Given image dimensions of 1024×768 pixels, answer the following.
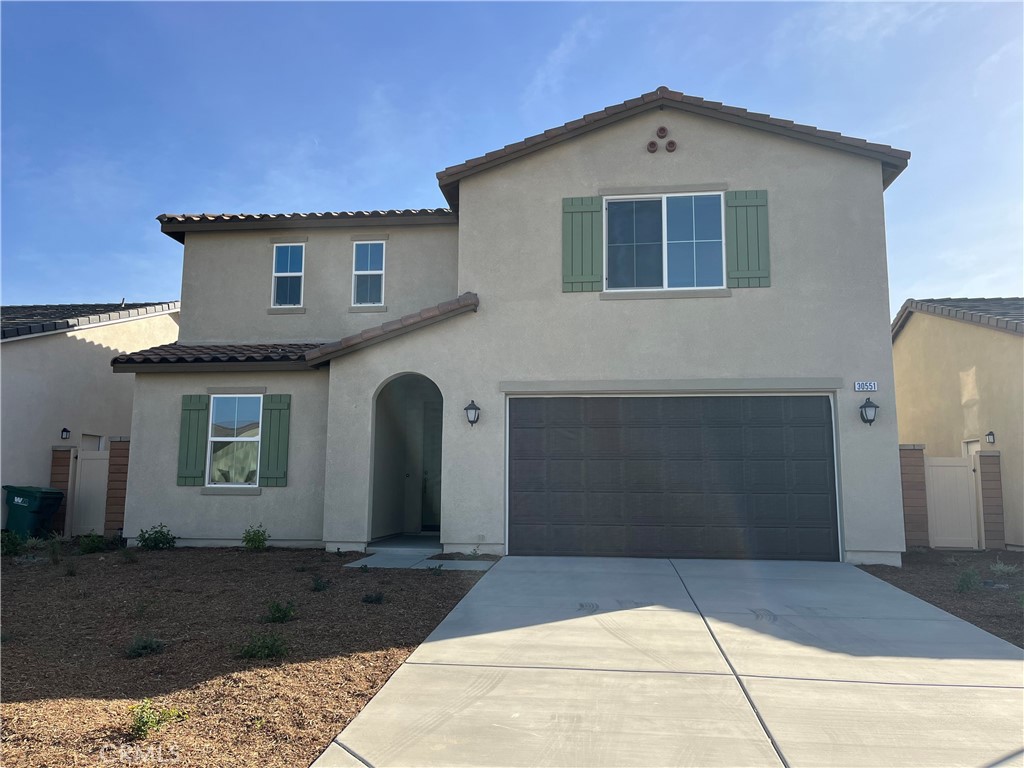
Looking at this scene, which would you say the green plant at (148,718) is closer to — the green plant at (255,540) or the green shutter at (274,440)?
the green plant at (255,540)

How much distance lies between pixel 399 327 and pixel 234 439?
3.61 meters

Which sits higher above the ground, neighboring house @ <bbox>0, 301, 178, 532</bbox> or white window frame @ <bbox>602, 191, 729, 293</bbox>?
white window frame @ <bbox>602, 191, 729, 293</bbox>

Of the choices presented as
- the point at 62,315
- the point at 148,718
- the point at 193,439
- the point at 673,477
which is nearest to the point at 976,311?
the point at 673,477

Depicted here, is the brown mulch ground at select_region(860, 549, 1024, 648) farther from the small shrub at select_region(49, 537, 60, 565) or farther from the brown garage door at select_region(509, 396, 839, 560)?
the small shrub at select_region(49, 537, 60, 565)

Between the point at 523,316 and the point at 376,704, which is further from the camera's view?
the point at 523,316

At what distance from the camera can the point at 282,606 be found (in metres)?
7.19

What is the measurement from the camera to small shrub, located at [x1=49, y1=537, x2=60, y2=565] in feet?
34.5

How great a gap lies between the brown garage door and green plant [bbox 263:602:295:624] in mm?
4319

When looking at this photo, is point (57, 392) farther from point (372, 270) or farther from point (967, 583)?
point (967, 583)

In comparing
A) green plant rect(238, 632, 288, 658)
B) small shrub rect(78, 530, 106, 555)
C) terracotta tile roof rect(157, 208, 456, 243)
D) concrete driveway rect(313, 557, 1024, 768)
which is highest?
terracotta tile roof rect(157, 208, 456, 243)

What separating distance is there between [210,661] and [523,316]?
6.81 m

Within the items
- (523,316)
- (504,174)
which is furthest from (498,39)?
(523,316)

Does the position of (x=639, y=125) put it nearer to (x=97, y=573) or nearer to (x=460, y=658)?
(x=460, y=658)

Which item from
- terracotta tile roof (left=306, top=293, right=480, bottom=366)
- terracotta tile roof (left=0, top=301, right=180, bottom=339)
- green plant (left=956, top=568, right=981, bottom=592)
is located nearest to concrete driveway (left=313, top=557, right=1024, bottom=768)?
green plant (left=956, top=568, right=981, bottom=592)
